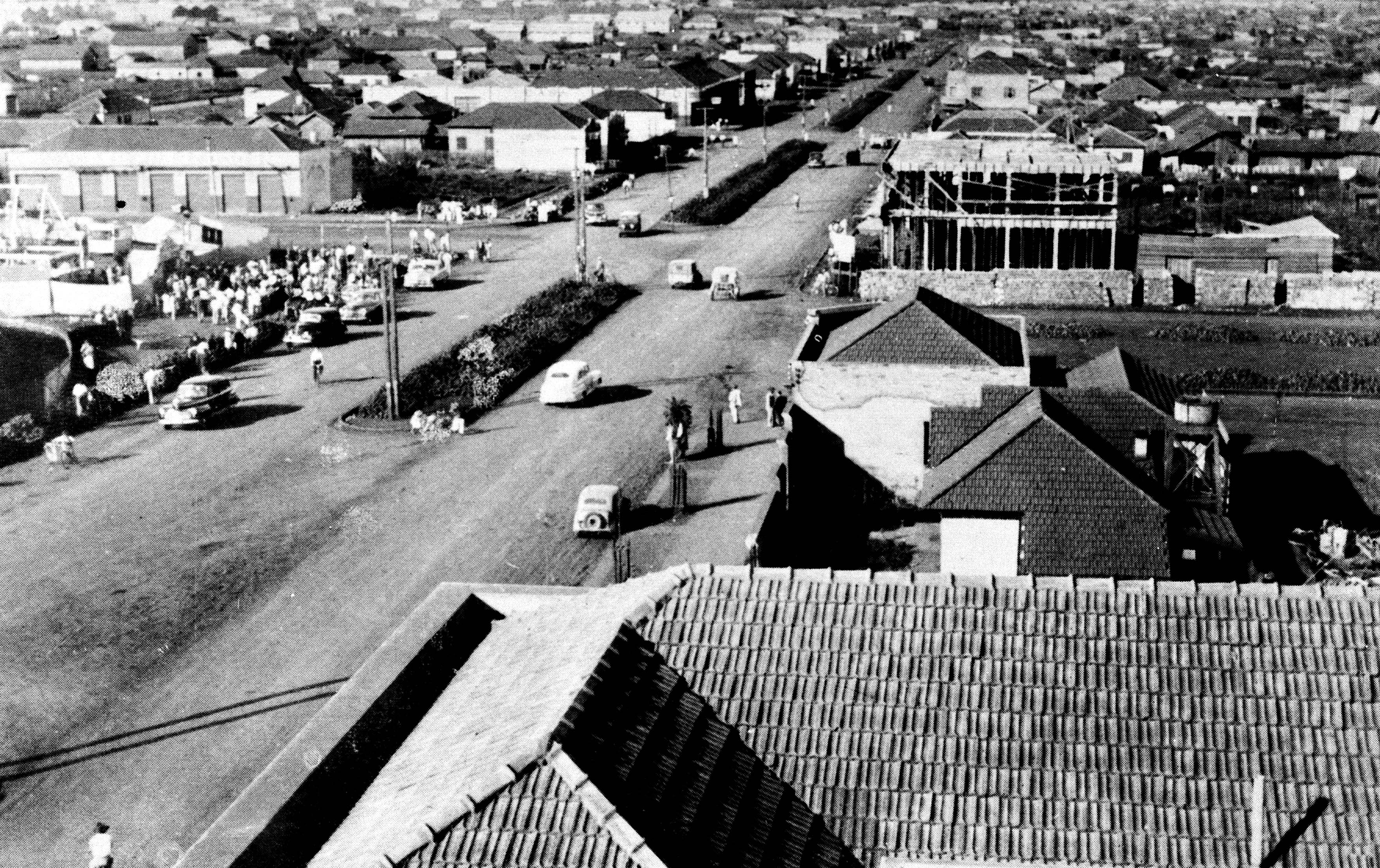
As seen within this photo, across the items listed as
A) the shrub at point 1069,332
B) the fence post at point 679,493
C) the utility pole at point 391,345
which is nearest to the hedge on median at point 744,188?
the shrub at point 1069,332

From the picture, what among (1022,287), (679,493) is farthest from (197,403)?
(1022,287)

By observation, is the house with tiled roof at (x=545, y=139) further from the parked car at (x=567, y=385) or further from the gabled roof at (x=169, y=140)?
the parked car at (x=567, y=385)

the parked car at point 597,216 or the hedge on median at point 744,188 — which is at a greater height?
the hedge on median at point 744,188

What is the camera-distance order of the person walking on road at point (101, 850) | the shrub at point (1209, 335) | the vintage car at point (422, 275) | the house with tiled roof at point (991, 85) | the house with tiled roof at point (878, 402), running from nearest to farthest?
the person walking on road at point (101, 850)
the house with tiled roof at point (878, 402)
the shrub at point (1209, 335)
the vintage car at point (422, 275)
the house with tiled roof at point (991, 85)

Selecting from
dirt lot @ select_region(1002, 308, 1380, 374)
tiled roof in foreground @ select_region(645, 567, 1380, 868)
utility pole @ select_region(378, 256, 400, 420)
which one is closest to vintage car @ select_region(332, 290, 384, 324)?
utility pole @ select_region(378, 256, 400, 420)

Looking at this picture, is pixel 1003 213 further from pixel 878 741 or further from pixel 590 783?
pixel 590 783

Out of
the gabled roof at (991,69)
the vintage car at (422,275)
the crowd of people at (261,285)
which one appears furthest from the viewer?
the gabled roof at (991,69)

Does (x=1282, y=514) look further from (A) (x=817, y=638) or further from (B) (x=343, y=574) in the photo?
(A) (x=817, y=638)

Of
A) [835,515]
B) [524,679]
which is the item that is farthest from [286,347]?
[524,679]
